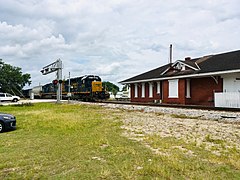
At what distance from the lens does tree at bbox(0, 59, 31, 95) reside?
68.3 m

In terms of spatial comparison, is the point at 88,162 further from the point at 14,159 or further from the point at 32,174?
the point at 14,159

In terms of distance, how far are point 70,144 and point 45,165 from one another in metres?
1.96

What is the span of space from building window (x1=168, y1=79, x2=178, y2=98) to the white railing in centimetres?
601

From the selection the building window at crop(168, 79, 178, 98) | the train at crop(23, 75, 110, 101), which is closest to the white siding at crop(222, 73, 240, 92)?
the building window at crop(168, 79, 178, 98)

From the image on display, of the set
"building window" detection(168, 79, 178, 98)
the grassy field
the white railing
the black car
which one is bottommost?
the grassy field

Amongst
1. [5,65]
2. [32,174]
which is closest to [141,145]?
[32,174]

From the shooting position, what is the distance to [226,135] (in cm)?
821

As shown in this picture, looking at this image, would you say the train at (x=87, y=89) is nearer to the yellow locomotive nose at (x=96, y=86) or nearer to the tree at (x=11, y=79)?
the yellow locomotive nose at (x=96, y=86)

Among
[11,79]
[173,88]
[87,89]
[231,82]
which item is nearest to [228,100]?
[231,82]

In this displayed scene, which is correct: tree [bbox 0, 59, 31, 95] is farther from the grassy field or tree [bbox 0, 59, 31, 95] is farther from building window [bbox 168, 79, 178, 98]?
the grassy field

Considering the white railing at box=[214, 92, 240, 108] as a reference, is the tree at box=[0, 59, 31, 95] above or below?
above

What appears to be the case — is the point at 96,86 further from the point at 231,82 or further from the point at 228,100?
the point at 228,100

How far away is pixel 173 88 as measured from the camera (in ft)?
79.9

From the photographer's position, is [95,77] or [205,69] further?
[95,77]
